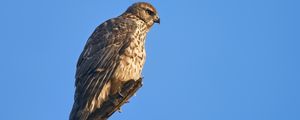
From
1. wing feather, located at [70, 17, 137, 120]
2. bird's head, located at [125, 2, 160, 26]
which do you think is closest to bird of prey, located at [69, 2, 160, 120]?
wing feather, located at [70, 17, 137, 120]

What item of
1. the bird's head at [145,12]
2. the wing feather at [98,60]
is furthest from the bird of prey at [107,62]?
the bird's head at [145,12]

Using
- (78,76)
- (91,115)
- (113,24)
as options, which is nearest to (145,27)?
(113,24)

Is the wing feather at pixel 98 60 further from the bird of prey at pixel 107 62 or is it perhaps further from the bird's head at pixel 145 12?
the bird's head at pixel 145 12

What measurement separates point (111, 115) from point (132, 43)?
78.0 inches

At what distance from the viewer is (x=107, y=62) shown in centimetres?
879

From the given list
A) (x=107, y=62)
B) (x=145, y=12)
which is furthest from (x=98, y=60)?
(x=145, y=12)

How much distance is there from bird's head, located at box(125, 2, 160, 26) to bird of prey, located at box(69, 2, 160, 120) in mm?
397

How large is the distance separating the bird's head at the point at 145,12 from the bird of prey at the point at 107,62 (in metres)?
0.40

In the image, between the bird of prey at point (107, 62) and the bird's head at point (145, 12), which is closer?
the bird of prey at point (107, 62)

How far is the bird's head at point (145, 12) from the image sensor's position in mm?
10695

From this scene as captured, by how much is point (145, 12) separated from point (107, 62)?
223 cm

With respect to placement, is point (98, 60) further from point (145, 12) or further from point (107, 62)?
point (145, 12)

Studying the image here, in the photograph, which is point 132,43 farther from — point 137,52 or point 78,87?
point 78,87

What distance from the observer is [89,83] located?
8.30m
